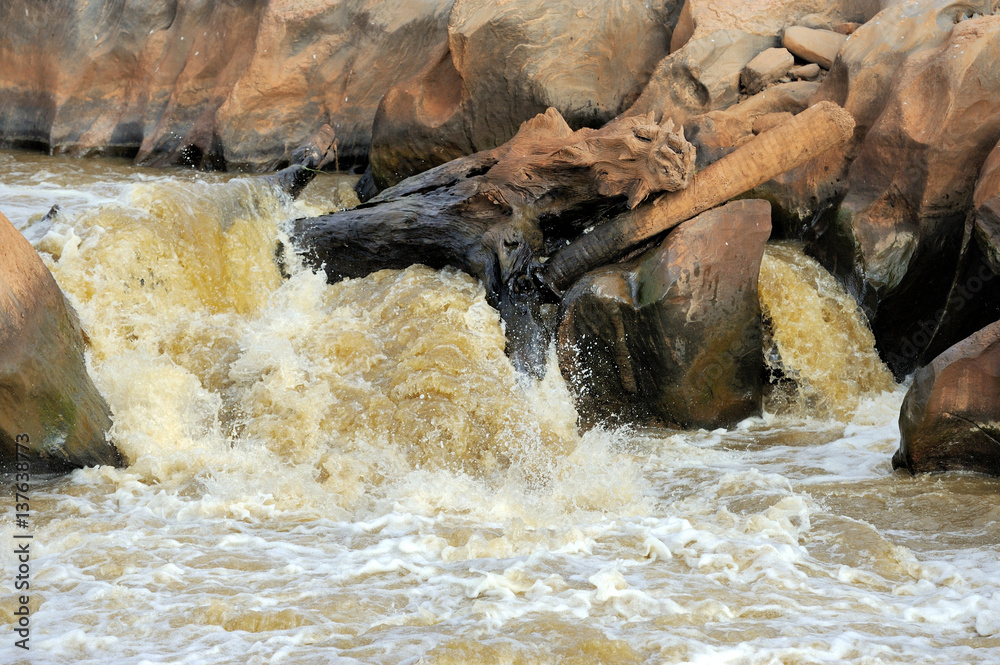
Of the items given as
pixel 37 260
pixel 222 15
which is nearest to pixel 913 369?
pixel 37 260

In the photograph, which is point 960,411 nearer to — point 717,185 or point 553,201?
point 717,185

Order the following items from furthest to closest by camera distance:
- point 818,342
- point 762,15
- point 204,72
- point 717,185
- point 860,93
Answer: point 204,72
point 762,15
point 860,93
point 818,342
point 717,185

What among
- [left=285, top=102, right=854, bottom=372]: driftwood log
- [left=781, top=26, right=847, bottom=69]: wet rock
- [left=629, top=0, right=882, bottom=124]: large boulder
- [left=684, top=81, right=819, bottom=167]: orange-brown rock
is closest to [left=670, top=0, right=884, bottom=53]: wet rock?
[left=629, top=0, right=882, bottom=124]: large boulder

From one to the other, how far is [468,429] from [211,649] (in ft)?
8.19

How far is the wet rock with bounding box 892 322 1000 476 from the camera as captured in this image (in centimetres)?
450

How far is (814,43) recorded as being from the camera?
7.49 m

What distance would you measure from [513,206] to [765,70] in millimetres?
2701

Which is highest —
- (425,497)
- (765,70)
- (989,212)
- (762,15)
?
(762,15)

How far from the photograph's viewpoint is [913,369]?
19.5ft

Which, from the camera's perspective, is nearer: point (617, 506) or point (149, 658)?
point (149, 658)

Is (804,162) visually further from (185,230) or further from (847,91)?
(185,230)

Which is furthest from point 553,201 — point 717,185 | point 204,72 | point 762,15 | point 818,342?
point 204,72

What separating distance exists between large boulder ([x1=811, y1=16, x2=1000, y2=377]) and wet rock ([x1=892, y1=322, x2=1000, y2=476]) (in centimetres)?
122

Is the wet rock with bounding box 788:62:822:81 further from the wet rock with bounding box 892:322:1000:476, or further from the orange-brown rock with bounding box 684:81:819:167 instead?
the wet rock with bounding box 892:322:1000:476
